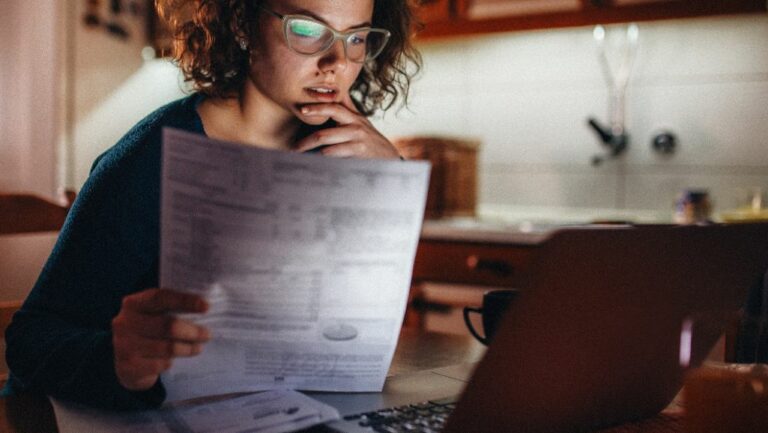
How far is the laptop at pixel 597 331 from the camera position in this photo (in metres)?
0.47

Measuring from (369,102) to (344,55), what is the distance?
43cm

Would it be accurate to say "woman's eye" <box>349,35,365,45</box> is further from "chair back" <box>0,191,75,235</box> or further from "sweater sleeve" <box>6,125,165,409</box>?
"chair back" <box>0,191,75,235</box>

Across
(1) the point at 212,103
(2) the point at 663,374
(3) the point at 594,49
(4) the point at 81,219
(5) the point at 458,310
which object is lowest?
(5) the point at 458,310

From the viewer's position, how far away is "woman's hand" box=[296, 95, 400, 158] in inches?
40.8

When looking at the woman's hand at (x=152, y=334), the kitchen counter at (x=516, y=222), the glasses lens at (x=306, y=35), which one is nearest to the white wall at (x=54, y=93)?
the kitchen counter at (x=516, y=222)

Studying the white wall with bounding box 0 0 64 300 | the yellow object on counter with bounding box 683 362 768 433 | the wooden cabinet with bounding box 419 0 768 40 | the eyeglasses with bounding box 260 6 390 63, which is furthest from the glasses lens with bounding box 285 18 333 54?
the white wall with bounding box 0 0 64 300

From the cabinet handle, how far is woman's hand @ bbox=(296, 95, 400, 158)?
3.61 feet

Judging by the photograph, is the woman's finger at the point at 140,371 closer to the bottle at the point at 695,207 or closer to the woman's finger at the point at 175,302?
the woman's finger at the point at 175,302

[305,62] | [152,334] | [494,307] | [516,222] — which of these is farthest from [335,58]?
[516,222]

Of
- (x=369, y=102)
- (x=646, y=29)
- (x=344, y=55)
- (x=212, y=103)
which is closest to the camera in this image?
(x=344, y=55)

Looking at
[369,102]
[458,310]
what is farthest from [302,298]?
[458,310]

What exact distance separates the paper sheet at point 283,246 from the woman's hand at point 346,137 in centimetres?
46

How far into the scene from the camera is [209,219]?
537 mm

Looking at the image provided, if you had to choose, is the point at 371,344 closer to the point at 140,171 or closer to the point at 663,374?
the point at 663,374
